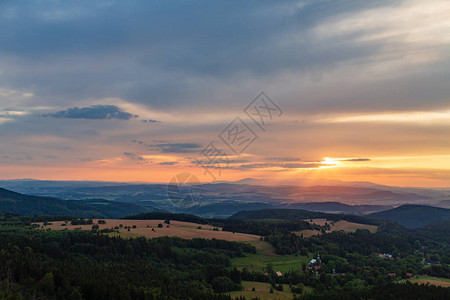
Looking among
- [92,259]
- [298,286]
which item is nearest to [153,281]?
[92,259]

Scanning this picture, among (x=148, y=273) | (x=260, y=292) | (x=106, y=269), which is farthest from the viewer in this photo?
(x=260, y=292)

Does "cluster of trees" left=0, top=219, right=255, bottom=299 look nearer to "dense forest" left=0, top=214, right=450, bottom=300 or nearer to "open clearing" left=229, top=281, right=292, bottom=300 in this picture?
"dense forest" left=0, top=214, right=450, bottom=300

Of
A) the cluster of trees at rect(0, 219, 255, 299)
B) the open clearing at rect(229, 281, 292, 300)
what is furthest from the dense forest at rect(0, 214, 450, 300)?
the open clearing at rect(229, 281, 292, 300)

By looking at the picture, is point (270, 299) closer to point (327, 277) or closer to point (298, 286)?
point (298, 286)

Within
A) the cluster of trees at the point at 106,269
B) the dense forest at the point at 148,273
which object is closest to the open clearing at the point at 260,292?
the dense forest at the point at 148,273

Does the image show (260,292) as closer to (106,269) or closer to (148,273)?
(148,273)

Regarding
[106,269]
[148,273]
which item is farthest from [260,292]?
[106,269]

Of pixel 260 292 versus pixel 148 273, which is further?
pixel 260 292

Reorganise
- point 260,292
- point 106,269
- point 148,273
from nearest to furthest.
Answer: point 106,269 → point 148,273 → point 260,292
